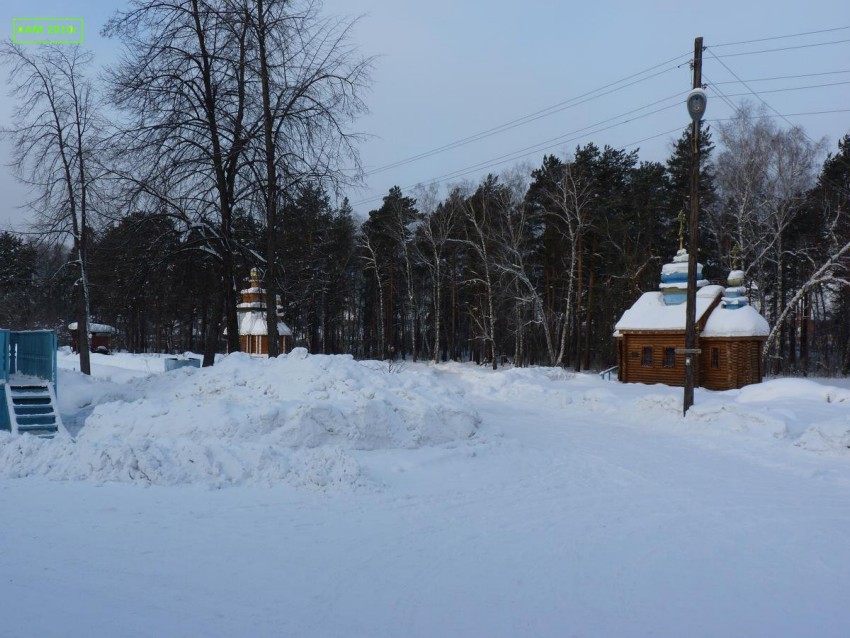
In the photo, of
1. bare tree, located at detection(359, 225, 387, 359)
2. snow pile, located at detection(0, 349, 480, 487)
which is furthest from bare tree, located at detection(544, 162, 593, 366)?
snow pile, located at detection(0, 349, 480, 487)

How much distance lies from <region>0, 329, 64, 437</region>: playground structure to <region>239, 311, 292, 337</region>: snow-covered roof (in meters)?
20.2

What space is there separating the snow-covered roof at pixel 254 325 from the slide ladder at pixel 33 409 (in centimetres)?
2235

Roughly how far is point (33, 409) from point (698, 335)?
22356 millimetres

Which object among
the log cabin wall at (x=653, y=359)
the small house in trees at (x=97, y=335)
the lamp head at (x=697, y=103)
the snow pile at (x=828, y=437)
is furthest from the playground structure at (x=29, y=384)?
the small house in trees at (x=97, y=335)

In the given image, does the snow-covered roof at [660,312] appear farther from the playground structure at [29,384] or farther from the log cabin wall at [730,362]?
the playground structure at [29,384]

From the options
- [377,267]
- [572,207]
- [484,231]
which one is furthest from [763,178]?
[377,267]

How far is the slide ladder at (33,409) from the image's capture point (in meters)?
10.9

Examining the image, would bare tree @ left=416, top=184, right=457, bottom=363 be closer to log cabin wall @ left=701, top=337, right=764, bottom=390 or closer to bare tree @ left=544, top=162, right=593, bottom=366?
bare tree @ left=544, top=162, right=593, bottom=366

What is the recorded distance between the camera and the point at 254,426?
9211 mm

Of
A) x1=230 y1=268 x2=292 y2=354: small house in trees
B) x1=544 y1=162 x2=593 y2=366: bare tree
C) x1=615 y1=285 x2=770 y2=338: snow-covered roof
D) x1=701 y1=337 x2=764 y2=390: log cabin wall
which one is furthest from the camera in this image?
x1=230 y1=268 x2=292 y2=354: small house in trees

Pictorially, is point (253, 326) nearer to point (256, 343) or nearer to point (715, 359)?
point (256, 343)

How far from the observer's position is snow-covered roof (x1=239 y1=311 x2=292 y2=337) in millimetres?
34809

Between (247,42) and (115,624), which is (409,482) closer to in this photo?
(115,624)

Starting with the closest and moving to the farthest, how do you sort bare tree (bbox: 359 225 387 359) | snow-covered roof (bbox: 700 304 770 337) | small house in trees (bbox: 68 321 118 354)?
snow-covered roof (bbox: 700 304 770 337) → bare tree (bbox: 359 225 387 359) → small house in trees (bbox: 68 321 118 354)
